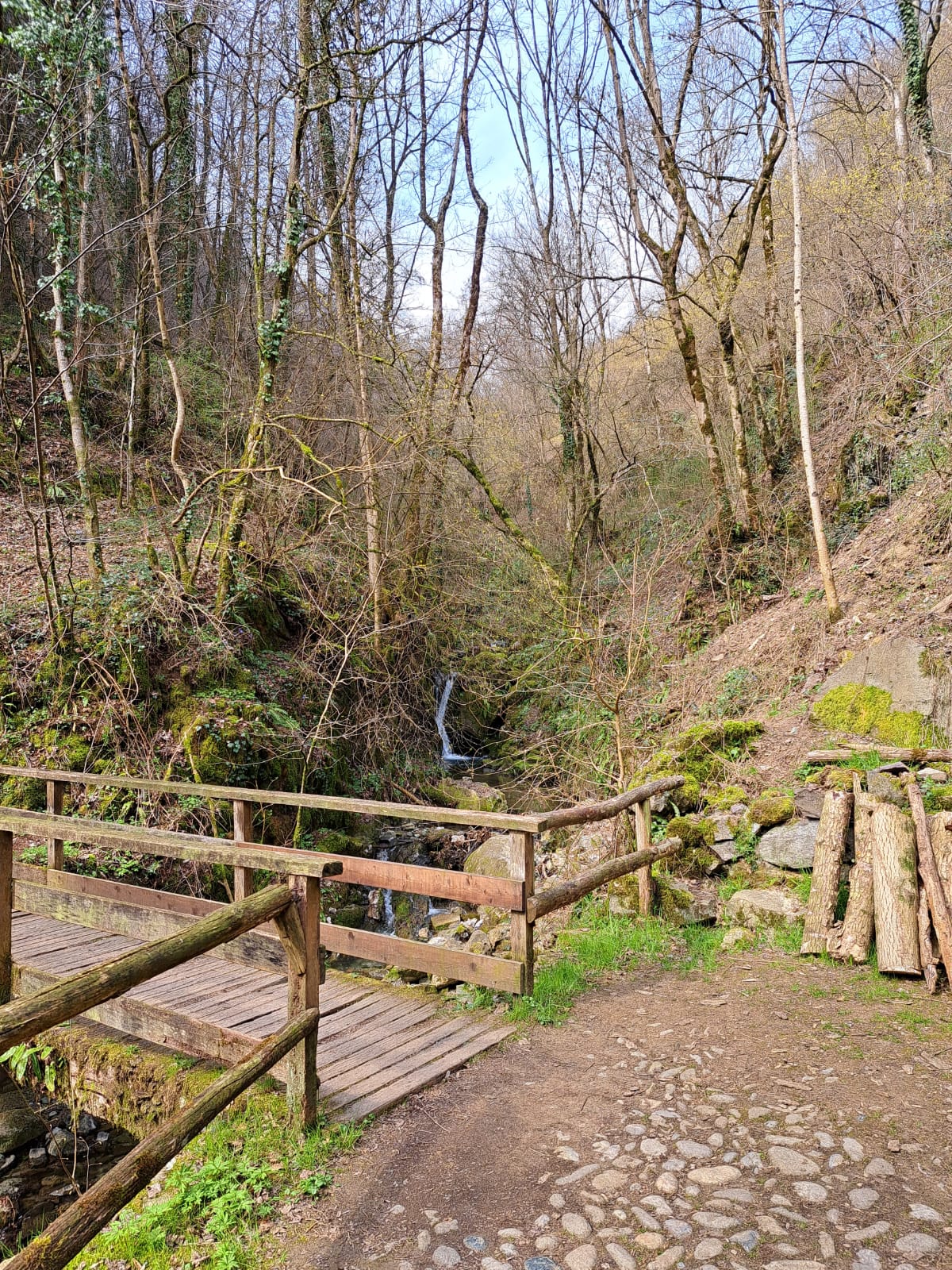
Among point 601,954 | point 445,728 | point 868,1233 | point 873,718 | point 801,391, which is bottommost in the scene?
point 601,954

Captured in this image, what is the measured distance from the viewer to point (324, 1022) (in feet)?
15.0

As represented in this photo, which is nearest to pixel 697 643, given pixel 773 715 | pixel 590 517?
pixel 773 715

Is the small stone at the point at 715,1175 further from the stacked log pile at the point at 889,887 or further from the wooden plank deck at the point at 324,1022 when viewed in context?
the stacked log pile at the point at 889,887

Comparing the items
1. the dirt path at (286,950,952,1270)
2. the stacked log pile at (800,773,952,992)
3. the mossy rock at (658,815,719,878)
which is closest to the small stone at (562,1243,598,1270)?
the dirt path at (286,950,952,1270)

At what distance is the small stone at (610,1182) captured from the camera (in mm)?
3000

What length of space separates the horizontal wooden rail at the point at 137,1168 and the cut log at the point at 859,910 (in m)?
3.65

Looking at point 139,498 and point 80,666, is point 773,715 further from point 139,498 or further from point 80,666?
point 139,498

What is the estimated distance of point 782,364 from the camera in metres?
14.1

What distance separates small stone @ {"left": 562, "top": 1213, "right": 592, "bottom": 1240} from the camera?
277 cm

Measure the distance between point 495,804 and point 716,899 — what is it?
5.71 metres

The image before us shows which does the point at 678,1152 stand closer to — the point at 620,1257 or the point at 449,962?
the point at 620,1257

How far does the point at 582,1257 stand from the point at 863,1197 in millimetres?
1087

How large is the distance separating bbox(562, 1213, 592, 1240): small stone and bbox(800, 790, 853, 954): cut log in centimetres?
305

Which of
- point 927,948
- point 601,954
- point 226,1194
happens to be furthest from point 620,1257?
point 927,948
